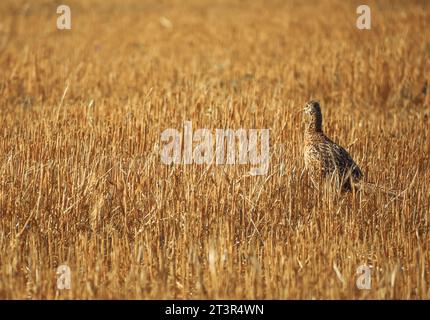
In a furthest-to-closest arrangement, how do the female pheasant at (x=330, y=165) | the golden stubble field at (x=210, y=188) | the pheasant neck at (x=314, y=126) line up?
1. the pheasant neck at (x=314, y=126)
2. the female pheasant at (x=330, y=165)
3. the golden stubble field at (x=210, y=188)

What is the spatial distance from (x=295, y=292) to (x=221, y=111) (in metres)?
3.51

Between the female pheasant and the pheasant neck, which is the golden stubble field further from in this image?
the pheasant neck

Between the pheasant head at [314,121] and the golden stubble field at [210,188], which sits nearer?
the golden stubble field at [210,188]

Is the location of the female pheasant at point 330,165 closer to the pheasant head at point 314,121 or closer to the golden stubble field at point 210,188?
the golden stubble field at point 210,188

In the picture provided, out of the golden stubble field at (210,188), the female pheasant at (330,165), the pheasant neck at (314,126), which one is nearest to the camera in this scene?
the golden stubble field at (210,188)

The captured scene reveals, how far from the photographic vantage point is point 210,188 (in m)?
5.94

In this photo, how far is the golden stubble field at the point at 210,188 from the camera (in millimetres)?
4848

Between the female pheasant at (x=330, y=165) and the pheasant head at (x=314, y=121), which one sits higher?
the pheasant head at (x=314, y=121)

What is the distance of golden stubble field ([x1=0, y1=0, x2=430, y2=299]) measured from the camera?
4.85 metres

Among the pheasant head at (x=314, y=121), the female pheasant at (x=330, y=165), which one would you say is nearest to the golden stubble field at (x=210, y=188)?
the female pheasant at (x=330, y=165)

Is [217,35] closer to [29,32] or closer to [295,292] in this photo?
[29,32]

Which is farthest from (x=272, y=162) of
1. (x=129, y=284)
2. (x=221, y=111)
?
(x=129, y=284)

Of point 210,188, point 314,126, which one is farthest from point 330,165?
point 210,188

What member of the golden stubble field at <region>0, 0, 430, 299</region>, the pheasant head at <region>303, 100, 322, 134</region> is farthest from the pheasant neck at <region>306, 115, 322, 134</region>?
the golden stubble field at <region>0, 0, 430, 299</region>
